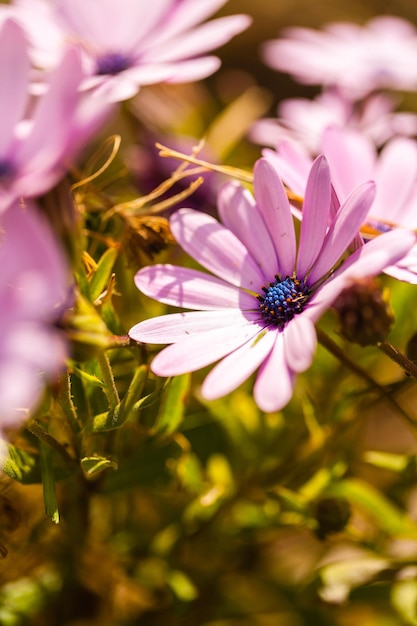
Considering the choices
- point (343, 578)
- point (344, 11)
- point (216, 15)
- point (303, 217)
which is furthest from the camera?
point (344, 11)

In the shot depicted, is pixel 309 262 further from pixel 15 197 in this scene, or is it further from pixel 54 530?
pixel 54 530

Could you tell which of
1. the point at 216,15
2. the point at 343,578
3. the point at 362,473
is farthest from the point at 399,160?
the point at 216,15

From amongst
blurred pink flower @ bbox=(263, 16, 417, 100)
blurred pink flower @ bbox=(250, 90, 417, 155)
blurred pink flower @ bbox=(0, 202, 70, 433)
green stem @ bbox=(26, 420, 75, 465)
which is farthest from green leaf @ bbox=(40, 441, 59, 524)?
blurred pink flower @ bbox=(263, 16, 417, 100)

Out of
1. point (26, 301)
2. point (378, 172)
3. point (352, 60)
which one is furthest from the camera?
point (352, 60)

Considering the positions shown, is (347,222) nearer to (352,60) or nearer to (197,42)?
(197,42)

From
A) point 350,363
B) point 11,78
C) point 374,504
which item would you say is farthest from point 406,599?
point 11,78

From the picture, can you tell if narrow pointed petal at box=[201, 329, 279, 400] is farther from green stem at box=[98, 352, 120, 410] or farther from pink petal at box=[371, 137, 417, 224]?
pink petal at box=[371, 137, 417, 224]

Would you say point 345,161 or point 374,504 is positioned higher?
point 345,161
